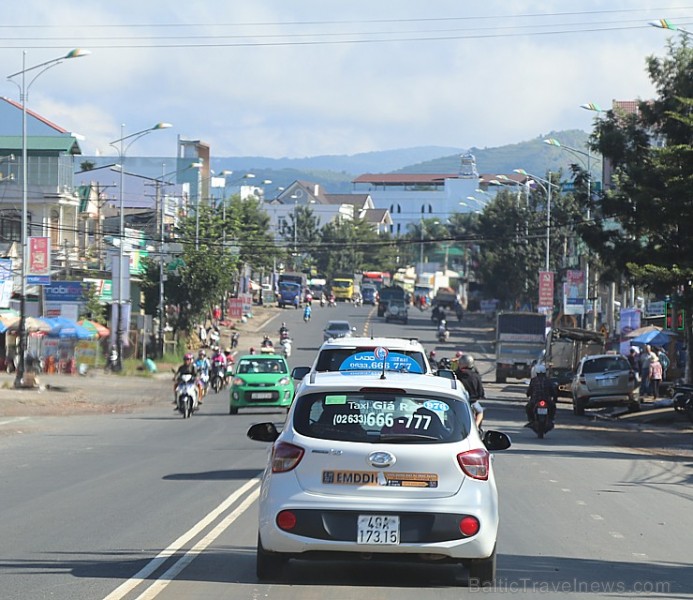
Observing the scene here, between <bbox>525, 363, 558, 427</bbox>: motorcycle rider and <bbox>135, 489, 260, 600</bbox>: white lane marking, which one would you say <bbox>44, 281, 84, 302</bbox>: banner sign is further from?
<bbox>135, 489, 260, 600</bbox>: white lane marking

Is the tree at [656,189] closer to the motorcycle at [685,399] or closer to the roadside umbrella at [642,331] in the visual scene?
the motorcycle at [685,399]

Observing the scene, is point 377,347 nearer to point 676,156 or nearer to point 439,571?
point 439,571

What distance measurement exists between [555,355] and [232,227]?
3998 cm

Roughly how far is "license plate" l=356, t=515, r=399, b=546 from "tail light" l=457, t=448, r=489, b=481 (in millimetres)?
598

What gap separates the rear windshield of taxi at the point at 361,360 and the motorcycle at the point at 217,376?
27.8m

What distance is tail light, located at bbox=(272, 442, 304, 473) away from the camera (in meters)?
8.35

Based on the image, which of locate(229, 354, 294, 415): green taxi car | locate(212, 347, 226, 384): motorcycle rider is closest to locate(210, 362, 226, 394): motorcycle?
locate(212, 347, 226, 384): motorcycle rider

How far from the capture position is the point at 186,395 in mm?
30844

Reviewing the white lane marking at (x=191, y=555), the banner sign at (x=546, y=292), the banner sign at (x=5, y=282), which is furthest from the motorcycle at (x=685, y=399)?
the banner sign at (x=546, y=292)

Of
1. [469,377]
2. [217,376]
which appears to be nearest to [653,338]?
[217,376]

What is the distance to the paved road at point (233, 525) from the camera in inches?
343

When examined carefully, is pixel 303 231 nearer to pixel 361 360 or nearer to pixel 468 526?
pixel 361 360

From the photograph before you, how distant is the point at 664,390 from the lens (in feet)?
135

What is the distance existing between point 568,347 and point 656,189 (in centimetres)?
1987
